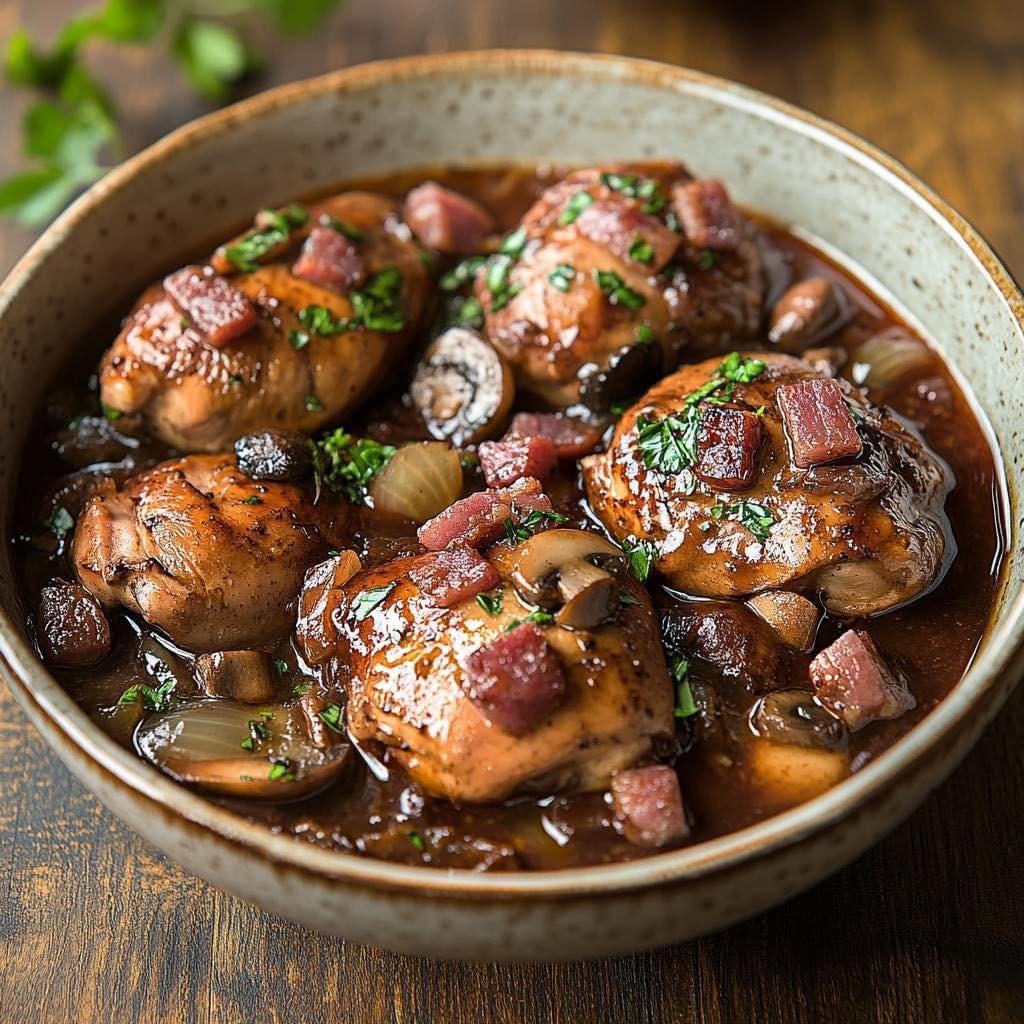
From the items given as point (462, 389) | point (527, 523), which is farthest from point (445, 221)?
point (527, 523)

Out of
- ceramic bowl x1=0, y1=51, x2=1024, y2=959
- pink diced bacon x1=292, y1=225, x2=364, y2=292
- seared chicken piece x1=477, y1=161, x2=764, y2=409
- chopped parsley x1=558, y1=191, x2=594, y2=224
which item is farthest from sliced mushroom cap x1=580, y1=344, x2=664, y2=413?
ceramic bowl x1=0, y1=51, x2=1024, y2=959

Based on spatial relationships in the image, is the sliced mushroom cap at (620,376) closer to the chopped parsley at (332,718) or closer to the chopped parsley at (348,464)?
the chopped parsley at (348,464)

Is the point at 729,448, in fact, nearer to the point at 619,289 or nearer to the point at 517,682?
the point at 619,289

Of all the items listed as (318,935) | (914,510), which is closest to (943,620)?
(914,510)

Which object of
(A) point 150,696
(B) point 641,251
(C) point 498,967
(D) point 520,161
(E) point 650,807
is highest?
(B) point 641,251

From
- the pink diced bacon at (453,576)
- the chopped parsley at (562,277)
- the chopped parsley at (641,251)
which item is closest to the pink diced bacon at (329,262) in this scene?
the chopped parsley at (562,277)

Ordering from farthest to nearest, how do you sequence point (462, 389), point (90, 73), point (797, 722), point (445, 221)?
point (90, 73) < point (445, 221) < point (462, 389) < point (797, 722)

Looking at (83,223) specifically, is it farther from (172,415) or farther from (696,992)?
(696,992)
